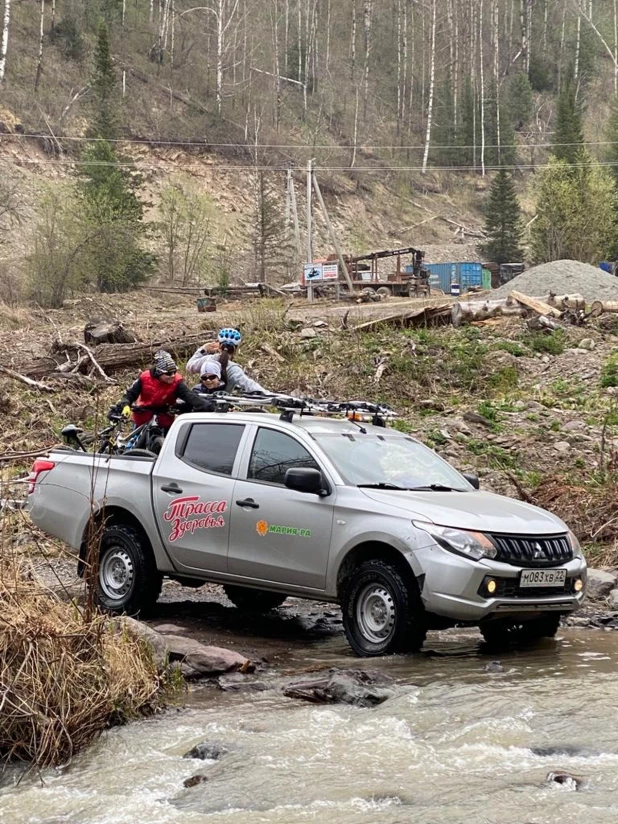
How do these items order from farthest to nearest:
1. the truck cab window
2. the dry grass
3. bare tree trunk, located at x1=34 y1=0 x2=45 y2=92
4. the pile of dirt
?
bare tree trunk, located at x1=34 y1=0 x2=45 y2=92 → the pile of dirt → the dry grass → the truck cab window

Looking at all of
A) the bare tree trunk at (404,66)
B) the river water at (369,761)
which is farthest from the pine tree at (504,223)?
the river water at (369,761)

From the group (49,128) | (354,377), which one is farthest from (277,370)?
(49,128)

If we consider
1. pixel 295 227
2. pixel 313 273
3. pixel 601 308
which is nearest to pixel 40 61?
pixel 295 227

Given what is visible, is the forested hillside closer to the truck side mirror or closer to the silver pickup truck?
Result: the silver pickup truck

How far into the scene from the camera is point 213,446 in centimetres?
964

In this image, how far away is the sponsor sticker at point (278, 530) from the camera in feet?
28.5

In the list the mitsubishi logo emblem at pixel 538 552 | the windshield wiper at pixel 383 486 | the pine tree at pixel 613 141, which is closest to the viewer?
the mitsubishi logo emblem at pixel 538 552

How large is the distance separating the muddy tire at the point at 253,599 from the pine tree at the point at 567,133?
6988cm

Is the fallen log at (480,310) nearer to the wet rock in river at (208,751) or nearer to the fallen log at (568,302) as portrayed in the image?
the fallen log at (568,302)

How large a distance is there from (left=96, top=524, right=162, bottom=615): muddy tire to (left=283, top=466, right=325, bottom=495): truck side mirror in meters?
1.79

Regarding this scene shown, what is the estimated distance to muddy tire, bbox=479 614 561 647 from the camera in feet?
29.8

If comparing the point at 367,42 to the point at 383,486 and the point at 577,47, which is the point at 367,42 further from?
the point at 383,486

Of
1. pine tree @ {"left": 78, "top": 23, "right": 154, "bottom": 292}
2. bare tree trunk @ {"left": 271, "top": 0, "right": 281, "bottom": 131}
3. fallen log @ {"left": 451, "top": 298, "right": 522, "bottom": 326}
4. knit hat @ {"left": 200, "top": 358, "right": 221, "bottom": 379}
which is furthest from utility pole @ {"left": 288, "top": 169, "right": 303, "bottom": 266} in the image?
knit hat @ {"left": 200, "top": 358, "right": 221, "bottom": 379}

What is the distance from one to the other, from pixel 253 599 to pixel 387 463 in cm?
237
